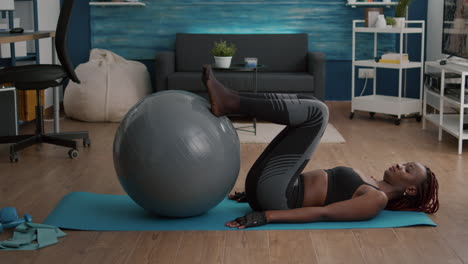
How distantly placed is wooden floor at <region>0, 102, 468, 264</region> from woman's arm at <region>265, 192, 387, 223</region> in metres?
0.08

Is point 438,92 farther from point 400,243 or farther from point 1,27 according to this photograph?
point 1,27

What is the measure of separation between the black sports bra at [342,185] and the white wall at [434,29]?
13.3 feet

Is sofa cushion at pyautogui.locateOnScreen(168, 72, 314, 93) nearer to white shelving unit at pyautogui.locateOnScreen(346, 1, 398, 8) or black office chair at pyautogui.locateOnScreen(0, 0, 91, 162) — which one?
white shelving unit at pyautogui.locateOnScreen(346, 1, 398, 8)

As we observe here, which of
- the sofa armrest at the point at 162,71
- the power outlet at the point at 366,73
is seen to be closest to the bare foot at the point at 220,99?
the sofa armrest at the point at 162,71

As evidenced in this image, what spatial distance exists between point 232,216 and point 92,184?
1110 mm

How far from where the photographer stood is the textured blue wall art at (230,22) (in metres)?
7.38

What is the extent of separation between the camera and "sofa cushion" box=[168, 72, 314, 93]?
6.47 m

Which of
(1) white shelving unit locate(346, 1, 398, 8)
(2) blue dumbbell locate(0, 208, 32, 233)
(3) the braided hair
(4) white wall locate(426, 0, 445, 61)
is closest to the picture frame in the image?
(1) white shelving unit locate(346, 1, 398, 8)

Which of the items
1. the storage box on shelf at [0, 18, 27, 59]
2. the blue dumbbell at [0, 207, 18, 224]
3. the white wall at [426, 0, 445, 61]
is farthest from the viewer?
the white wall at [426, 0, 445, 61]

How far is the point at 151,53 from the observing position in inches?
296

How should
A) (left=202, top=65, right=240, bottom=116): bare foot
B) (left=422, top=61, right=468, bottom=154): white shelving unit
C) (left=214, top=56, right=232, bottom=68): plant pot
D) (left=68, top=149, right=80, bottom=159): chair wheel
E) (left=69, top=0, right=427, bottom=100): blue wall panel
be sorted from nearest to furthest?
1. (left=202, top=65, right=240, bottom=116): bare foot
2. (left=68, top=149, right=80, bottom=159): chair wheel
3. (left=422, top=61, right=468, bottom=154): white shelving unit
4. (left=214, top=56, right=232, bottom=68): plant pot
5. (left=69, top=0, right=427, bottom=100): blue wall panel

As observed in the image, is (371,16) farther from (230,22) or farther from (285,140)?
(285,140)

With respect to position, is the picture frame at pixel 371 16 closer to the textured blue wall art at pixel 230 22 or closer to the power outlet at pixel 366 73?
the textured blue wall art at pixel 230 22

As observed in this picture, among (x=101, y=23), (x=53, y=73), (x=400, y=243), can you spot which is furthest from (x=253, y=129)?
(x=400, y=243)
